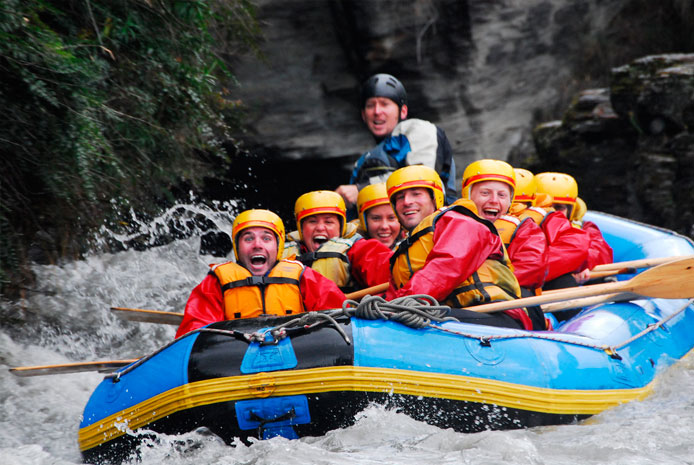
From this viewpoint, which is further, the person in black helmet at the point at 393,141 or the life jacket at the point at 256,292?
the person in black helmet at the point at 393,141

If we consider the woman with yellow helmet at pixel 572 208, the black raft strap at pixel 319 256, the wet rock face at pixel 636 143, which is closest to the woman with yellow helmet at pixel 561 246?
the woman with yellow helmet at pixel 572 208

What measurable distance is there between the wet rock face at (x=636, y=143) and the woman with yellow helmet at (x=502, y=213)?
5.25 m

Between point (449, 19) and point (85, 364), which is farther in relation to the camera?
point (449, 19)

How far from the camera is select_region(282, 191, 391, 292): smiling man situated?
4934 mm

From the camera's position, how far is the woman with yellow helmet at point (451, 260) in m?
3.74

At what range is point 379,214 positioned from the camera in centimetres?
525

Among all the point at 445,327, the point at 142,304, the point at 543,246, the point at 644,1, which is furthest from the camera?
the point at 644,1

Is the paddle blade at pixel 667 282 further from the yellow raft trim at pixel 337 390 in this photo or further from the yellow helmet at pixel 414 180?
the yellow helmet at pixel 414 180

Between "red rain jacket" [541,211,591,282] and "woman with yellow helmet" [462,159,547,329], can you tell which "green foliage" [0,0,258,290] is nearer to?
"woman with yellow helmet" [462,159,547,329]

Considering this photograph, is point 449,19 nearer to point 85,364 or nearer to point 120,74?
point 120,74

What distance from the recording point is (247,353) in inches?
131

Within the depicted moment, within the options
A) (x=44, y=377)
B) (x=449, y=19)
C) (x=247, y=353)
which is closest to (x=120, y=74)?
(x=44, y=377)

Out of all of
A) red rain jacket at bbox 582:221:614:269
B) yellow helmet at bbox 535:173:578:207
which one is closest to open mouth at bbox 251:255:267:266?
yellow helmet at bbox 535:173:578:207

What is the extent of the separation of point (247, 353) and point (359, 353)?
1.67 feet
